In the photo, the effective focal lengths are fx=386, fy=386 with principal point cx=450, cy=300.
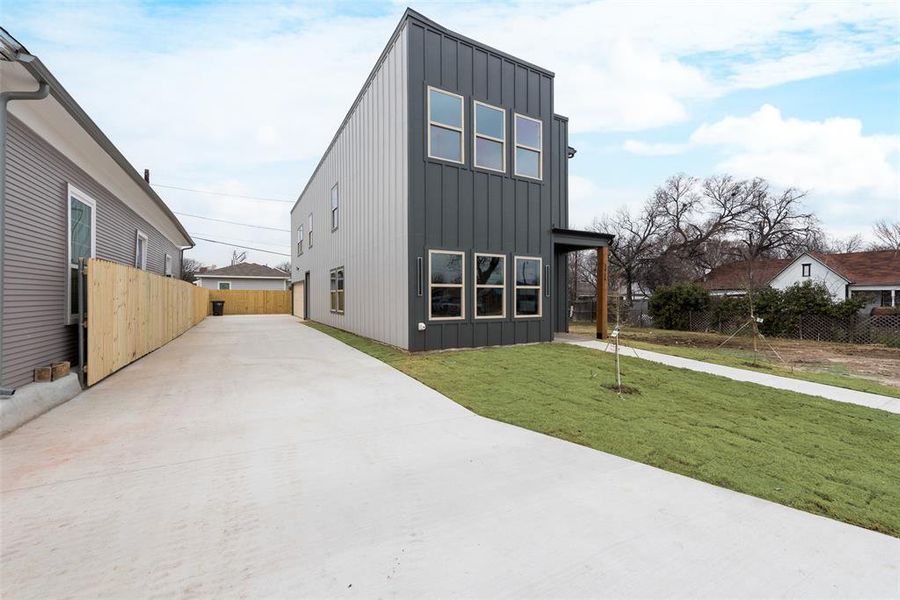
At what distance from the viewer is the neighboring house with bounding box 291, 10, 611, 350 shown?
8.41 meters

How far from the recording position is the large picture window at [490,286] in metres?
9.05

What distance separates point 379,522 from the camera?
226 cm

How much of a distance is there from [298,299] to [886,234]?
43.8m

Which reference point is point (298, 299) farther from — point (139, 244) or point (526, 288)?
point (526, 288)

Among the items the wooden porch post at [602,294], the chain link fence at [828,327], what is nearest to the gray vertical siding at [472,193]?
the wooden porch post at [602,294]

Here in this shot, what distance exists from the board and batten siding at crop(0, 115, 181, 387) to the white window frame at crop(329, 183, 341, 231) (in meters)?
8.47

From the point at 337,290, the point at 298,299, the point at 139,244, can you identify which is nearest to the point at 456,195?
the point at 337,290

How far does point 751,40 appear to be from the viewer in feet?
25.2

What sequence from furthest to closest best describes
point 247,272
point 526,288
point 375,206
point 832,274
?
point 247,272 → point 832,274 → point 375,206 → point 526,288

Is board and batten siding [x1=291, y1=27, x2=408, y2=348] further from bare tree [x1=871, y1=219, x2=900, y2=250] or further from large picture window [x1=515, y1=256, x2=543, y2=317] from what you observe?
bare tree [x1=871, y1=219, x2=900, y2=250]

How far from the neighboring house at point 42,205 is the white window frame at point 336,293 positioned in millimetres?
7075

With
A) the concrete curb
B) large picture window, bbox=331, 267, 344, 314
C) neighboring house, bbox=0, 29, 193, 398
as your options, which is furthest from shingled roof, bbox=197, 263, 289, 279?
the concrete curb

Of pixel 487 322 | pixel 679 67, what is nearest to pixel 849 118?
pixel 679 67

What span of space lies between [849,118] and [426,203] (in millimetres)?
15761
